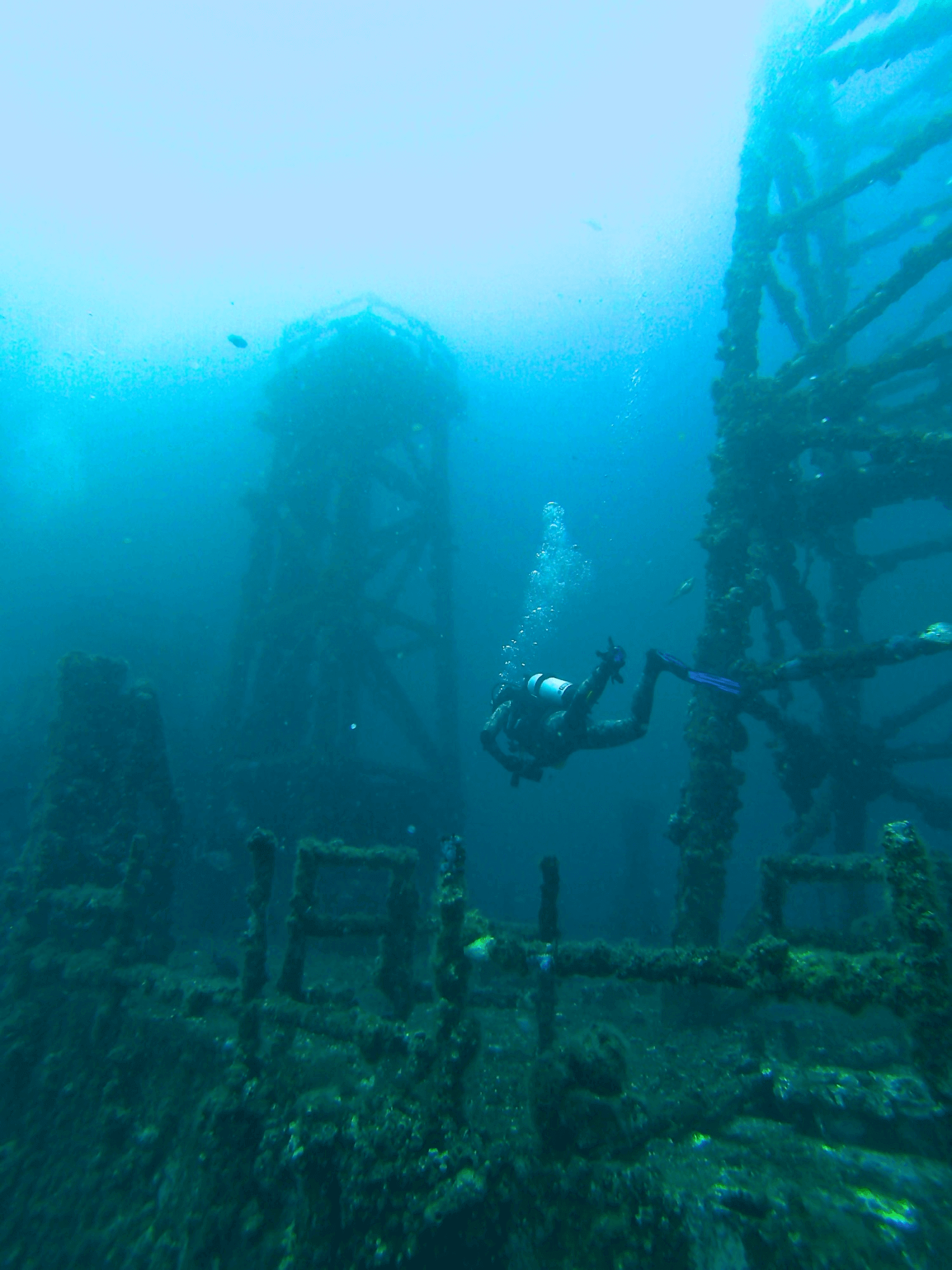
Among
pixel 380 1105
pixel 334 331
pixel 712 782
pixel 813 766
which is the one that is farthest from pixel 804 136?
pixel 380 1105

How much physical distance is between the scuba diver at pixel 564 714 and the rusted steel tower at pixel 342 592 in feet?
9.16

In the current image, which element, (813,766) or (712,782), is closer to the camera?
(712,782)

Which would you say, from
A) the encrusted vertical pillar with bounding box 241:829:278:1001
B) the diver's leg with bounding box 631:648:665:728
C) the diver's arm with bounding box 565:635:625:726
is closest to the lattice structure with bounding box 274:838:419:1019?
the encrusted vertical pillar with bounding box 241:829:278:1001

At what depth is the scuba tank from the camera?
8.05m

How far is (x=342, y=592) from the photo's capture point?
1067 cm

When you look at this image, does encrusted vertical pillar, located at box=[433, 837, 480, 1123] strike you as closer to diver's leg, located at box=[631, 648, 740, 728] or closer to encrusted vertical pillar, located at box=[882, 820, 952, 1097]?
encrusted vertical pillar, located at box=[882, 820, 952, 1097]

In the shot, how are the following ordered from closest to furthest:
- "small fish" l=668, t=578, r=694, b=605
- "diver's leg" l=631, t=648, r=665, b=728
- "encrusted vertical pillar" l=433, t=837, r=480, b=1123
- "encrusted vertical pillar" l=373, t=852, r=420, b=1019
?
"encrusted vertical pillar" l=433, t=837, r=480, b=1123, "encrusted vertical pillar" l=373, t=852, r=420, b=1019, "diver's leg" l=631, t=648, r=665, b=728, "small fish" l=668, t=578, r=694, b=605

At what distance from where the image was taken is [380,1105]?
115 inches

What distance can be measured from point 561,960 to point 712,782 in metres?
3.71

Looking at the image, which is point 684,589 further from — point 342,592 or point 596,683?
point 342,592

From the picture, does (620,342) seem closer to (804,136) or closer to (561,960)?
(804,136)

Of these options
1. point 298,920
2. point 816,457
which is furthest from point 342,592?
point 816,457

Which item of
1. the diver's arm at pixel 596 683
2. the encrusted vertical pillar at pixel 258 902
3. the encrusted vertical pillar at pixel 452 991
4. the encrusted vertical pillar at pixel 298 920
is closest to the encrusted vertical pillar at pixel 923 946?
the encrusted vertical pillar at pixel 452 991

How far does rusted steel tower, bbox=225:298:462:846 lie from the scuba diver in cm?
279
